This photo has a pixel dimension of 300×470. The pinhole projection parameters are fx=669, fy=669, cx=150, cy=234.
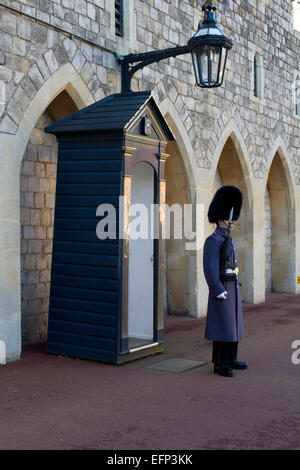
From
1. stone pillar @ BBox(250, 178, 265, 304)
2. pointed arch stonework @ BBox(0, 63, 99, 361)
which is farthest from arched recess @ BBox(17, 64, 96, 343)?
stone pillar @ BBox(250, 178, 265, 304)

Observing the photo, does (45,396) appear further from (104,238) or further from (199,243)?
(199,243)

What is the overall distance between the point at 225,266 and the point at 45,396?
191cm

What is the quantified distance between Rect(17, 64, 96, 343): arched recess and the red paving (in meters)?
0.45

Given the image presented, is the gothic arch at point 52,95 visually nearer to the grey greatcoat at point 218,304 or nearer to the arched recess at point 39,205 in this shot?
the arched recess at point 39,205

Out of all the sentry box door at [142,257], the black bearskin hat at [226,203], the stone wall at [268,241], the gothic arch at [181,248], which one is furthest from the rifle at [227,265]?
the stone wall at [268,241]

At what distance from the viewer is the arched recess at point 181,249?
368 inches

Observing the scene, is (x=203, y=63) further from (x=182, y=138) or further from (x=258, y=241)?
(x=258, y=241)

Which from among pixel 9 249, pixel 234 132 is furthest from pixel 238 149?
pixel 9 249

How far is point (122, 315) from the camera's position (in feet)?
19.3

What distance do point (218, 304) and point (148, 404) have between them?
133 centimetres

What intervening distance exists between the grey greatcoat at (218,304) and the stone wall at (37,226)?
7.08 feet

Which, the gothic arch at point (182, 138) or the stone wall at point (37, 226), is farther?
the gothic arch at point (182, 138)

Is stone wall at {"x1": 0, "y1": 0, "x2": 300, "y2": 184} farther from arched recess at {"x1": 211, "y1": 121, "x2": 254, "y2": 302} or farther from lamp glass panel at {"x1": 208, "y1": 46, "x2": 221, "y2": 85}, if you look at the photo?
lamp glass panel at {"x1": 208, "y1": 46, "x2": 221, "y2": 85}

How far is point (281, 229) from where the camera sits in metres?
13.3
